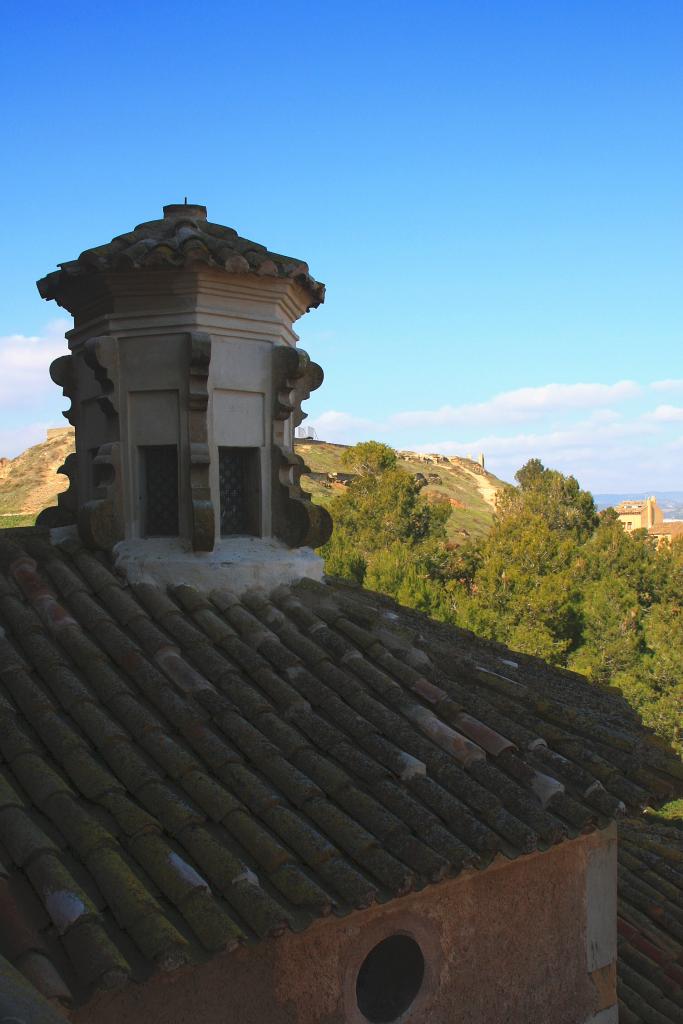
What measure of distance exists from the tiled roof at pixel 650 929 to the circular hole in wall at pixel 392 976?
82.0 inches

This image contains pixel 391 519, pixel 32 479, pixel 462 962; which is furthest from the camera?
pixel 32 479

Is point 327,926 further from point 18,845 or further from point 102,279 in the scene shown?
point 102,279

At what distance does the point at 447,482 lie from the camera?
83.9 metres

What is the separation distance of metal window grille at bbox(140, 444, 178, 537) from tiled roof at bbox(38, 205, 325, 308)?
126 cm

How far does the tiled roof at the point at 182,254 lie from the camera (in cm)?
575

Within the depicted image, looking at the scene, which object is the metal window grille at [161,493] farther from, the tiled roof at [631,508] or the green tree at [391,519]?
the tiled roof at [631,508]

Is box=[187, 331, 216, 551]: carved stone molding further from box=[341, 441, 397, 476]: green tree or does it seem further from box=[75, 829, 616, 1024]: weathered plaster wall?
box=[341, 441, 397, 476]: green tree

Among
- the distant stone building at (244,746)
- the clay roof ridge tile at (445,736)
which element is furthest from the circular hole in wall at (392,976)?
the clay roof ridge tile at (445,736)

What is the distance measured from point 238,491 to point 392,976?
11.0 feet

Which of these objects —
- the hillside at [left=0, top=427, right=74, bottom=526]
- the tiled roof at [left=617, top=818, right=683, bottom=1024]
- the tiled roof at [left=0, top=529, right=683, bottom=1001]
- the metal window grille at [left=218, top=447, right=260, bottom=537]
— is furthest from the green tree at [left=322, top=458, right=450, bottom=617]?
the tiled roof at [left=0, top=529, right=683, bottom=1001]

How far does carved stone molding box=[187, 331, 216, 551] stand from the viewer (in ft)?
19.2

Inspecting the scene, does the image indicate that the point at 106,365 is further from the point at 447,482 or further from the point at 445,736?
the point at 447,482

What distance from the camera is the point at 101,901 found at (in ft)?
11.3

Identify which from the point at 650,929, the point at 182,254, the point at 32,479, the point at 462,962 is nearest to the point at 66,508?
the point at 182,254
